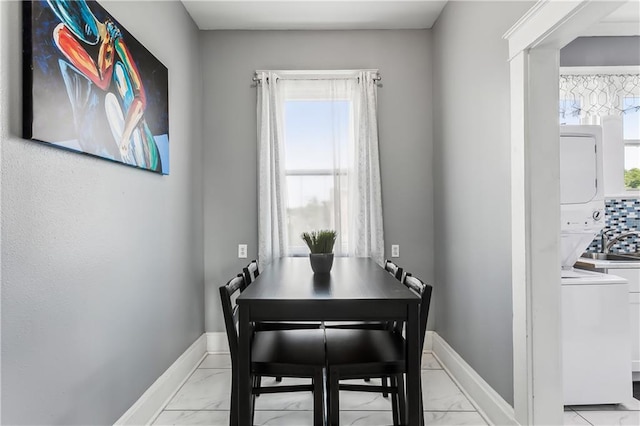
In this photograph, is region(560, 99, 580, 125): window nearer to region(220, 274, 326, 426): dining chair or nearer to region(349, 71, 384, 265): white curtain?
region(349, 71, 384, 265): white curtain

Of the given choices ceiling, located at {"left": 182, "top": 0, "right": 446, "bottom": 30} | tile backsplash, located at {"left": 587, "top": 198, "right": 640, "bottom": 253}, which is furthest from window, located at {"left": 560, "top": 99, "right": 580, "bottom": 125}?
ceiling, located at {"left": 182, "top": 0, "right": 446, "bottom": 30}

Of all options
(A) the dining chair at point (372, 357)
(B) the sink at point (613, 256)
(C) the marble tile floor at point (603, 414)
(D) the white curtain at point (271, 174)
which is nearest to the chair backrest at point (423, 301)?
(A) the dining chair at point (372, 357)

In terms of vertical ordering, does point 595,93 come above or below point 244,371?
above

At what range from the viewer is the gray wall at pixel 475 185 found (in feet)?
6.64

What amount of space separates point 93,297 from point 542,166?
205 centimetres

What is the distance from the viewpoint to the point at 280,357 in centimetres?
178

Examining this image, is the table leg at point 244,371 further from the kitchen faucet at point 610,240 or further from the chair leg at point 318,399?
the kitchen faucet at point 610,240

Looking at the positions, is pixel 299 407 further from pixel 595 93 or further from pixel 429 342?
pixel 595 93

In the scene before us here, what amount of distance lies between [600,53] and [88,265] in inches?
151

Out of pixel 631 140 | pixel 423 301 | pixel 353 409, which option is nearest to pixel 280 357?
pixel 423 301

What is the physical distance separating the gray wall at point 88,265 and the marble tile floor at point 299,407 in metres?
0.29

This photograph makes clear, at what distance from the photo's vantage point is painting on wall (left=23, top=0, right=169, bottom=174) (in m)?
1.31

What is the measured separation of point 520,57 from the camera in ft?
5.90

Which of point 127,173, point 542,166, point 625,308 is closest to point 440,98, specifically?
point 542,166
